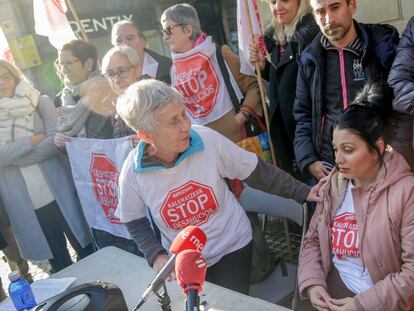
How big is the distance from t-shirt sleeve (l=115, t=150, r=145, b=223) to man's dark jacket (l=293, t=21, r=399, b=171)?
39.5 inches

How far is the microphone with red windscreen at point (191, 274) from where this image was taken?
1130 millimetres

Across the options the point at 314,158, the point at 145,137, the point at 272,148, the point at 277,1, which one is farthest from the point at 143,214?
the point at 277,1

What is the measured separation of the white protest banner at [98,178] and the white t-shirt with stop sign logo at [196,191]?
2.96 feet

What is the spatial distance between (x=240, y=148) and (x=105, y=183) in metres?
1.40

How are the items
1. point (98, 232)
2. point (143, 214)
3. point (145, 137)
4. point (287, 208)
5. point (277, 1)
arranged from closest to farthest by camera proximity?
point (145, 137), point (143, 214), point (287, 208), point (277, 1), point (98, 232)

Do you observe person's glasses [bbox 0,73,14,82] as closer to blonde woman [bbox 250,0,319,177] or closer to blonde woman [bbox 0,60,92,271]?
blonde woman [bbox 0,60,92,271]

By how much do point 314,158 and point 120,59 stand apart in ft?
4.39

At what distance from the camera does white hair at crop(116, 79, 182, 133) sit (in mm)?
1986

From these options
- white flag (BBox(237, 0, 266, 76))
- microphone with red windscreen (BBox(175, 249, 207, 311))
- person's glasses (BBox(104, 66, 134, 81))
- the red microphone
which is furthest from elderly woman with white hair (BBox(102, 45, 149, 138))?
microphone with red windscreen (BBox(175, 249, 207, 311))

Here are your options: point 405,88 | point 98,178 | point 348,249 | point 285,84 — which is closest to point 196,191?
point 348,249

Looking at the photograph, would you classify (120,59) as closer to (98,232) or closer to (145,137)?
(145,137)

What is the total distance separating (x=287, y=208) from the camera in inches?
103

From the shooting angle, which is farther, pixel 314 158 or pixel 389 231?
pixel 314 158

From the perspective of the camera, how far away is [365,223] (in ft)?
6.21
